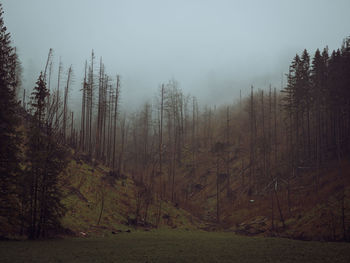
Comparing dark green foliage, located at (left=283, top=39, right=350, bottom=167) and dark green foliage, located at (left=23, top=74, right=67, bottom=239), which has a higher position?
dark green foliage, located at (left=283, top=39, right=350, bottom=167)

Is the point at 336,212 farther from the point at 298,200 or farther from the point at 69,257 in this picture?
the point at 69,257

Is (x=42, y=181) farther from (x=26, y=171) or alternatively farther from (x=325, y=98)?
(x=325, y=98)

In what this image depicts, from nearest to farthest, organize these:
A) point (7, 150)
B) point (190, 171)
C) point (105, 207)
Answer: point (7, 150), point (105, 207), point (190, 171)

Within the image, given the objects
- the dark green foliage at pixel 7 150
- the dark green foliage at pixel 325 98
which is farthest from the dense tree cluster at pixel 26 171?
the dark green foliage at pixel 325 98

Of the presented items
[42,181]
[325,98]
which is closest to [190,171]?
[325,98]

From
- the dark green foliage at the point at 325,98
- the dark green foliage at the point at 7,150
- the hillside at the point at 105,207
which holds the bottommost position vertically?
the hillside at the point at 105,207

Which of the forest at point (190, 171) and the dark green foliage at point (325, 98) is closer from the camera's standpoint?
the forest at point (190, 171)

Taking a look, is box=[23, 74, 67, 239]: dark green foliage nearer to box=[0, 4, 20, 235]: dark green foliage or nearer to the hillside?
box=[0, 4, 20, 235]: dark green foliage

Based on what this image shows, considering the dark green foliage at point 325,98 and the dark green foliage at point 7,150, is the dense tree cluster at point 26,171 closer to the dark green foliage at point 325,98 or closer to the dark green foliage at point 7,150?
the dark green foliage at point 7,150

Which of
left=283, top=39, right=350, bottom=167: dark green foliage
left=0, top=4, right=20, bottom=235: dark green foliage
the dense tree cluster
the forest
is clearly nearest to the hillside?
the forest

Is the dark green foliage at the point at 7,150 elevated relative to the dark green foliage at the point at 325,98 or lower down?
lower down

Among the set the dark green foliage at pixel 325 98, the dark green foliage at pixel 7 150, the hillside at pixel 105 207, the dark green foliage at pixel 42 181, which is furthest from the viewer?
the dark green foliage at pixel 325 98

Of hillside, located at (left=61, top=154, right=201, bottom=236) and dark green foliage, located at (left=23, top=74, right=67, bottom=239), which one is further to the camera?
hillside, located at (left=61, top=154, right=201, bottom=236)

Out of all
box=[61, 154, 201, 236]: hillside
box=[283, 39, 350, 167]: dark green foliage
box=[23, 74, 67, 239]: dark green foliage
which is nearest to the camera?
box=[23, 74, 67, 239]: dark green foliage
